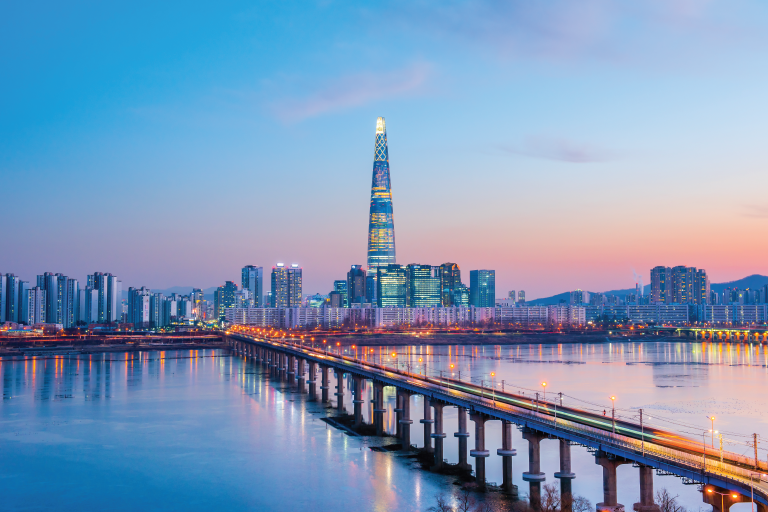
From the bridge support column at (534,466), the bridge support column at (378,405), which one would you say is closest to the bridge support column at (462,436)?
the bridge support column at (534,466)

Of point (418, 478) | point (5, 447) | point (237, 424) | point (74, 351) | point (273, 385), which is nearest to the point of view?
point (418, 478)

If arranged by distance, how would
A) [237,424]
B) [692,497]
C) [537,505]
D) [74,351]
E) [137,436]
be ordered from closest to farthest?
1. [537,505]
2. [692,497]
3. [137,436]
4. [237,424]
5. [74,351]

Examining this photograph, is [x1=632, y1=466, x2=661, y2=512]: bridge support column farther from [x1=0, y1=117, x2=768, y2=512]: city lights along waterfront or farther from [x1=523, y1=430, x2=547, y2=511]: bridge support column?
[x1=523, y1=430, x2=547, y2=511]: bridge support column

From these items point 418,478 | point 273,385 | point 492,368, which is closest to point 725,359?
point 492,368

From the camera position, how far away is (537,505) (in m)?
36.7

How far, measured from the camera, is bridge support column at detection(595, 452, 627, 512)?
3182cm

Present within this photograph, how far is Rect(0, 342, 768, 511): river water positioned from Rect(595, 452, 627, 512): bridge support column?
19.5 ft

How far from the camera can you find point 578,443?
34.8m

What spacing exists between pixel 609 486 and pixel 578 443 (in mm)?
2878

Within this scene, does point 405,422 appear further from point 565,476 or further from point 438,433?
point 565,476

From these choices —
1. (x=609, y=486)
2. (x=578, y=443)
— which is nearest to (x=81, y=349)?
(x=578, y=443)

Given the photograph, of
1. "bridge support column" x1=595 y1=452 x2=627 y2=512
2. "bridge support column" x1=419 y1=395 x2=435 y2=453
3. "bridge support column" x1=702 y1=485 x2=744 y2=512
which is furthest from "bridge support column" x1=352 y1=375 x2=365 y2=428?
"bridge support column" x1=702 y1=485 x2=744 y2=512

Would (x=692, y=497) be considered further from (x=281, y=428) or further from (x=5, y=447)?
(x=5, y=447)

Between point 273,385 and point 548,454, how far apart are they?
2143 inches
